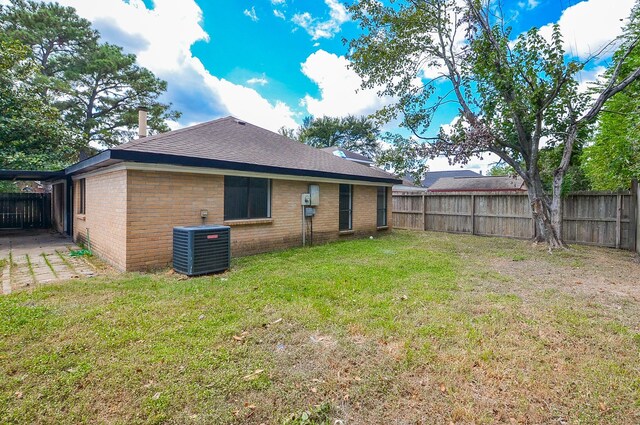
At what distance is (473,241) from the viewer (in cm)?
1088

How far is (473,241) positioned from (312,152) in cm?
692

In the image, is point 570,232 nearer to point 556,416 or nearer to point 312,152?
point 312,152

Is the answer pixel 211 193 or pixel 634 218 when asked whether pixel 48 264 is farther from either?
pixel 634 218

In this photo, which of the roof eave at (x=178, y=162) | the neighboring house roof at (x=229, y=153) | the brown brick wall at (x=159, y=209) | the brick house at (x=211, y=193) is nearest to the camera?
the roof eave at (x=178, y=162)

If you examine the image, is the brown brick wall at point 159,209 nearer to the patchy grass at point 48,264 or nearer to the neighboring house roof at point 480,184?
the patchy grass at point 48,264

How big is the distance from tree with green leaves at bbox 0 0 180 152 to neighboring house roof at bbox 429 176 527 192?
2449 centimetres

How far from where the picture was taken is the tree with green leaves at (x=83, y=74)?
17625mm

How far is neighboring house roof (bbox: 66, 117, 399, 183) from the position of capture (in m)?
6.18

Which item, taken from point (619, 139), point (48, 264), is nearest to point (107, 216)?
point (48, 264)

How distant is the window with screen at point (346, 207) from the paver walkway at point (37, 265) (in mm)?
7314

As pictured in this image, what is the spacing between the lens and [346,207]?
36.2 ft

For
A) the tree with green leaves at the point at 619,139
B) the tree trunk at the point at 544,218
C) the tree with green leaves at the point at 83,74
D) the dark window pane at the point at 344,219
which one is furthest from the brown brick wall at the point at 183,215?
the tree with green leaves at the point at 83,74

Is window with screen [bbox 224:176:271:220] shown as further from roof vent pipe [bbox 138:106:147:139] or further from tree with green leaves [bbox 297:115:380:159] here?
tree with green leaves [bbox 297:115:380:159]

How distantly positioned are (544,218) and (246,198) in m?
9.25
